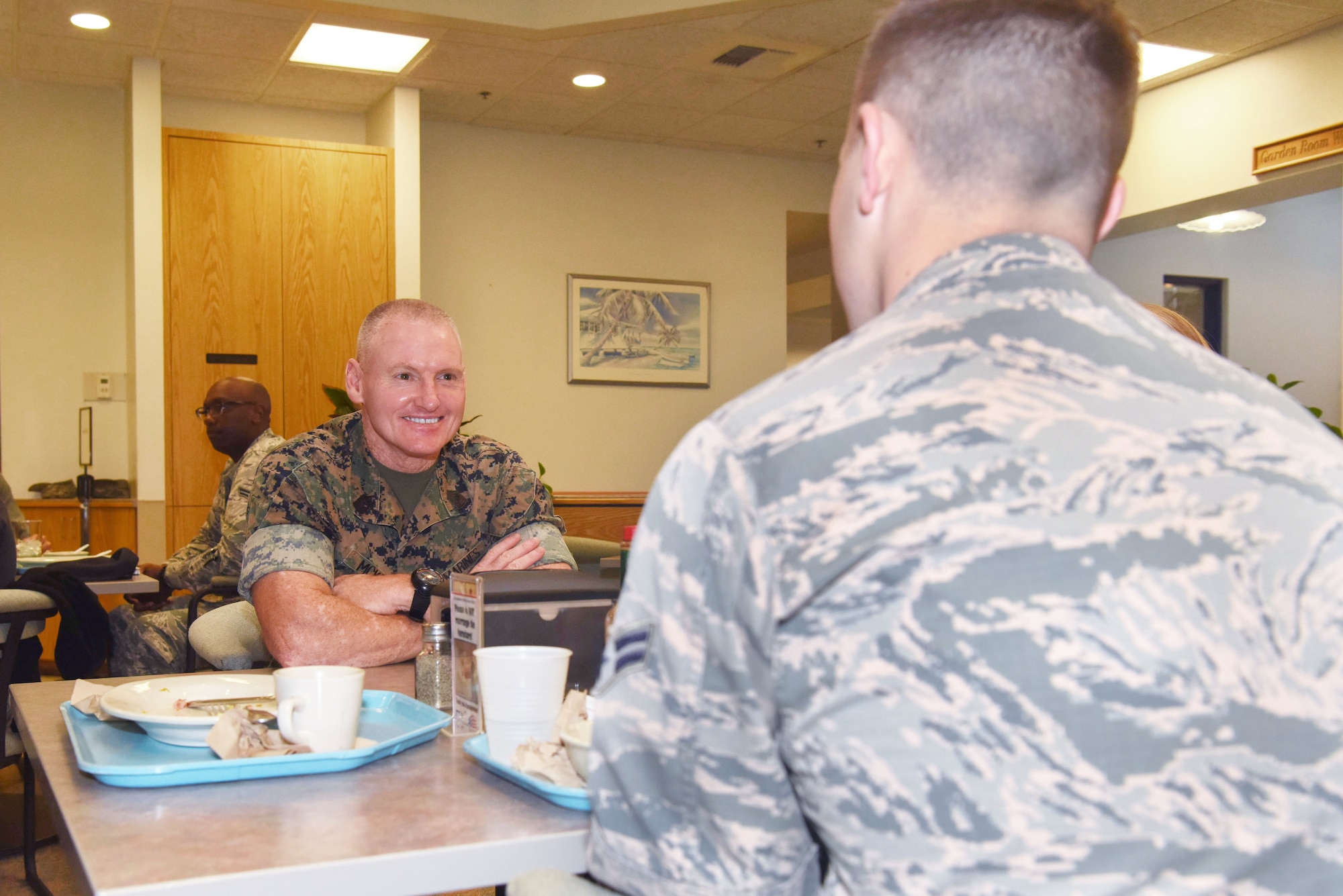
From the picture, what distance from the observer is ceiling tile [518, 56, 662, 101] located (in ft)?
19.7

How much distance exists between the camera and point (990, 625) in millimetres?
639

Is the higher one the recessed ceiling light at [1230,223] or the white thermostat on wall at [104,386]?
the recessed ceiling light at [1230,223]

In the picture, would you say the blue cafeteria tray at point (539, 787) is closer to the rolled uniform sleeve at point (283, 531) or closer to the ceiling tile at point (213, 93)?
the rolled uniform sleeve at point (283, 531)

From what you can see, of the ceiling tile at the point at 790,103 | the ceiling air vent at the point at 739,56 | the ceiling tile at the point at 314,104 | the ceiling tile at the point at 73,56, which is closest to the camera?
the ceiling tile at the point at 73,56

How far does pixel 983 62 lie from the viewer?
792mm

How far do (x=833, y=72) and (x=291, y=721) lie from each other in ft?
18.3

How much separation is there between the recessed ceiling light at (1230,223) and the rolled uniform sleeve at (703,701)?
8806 millimetres

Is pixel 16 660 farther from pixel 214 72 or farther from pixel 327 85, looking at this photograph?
pixel 327 85

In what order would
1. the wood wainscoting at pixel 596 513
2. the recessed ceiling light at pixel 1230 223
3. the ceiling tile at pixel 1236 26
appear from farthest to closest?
the recessed ceiling light at pixel 1230 223
the wood wainscoting at pixel 596 513
the ceiling tile at pixel 1236 26

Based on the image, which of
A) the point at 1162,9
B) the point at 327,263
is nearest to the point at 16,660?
the point at 327,263

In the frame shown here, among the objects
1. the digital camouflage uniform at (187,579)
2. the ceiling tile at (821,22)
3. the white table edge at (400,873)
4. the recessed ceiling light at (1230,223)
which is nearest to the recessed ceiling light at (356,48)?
the ceiling tile at (821,22)

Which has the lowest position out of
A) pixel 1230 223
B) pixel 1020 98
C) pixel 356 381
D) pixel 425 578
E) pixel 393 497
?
pixel 425 578

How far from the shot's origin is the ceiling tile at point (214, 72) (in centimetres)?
590

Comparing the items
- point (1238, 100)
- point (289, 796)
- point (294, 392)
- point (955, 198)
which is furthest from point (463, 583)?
point (1238, 100)
